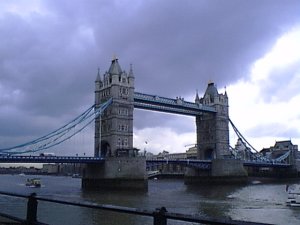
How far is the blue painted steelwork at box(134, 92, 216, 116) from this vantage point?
69875mm

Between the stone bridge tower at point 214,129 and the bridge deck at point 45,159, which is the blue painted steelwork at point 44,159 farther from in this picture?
the stone bridge tower at point 214,129

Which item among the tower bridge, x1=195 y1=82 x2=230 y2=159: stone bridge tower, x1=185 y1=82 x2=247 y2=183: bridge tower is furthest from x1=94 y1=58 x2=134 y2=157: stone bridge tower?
x1=195 y1=82 x2=230 y2=159: stone bridge tower

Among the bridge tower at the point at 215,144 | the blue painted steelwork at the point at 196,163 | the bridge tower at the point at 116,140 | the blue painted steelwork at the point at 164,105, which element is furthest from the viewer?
the bridge tower at the point at 215,144

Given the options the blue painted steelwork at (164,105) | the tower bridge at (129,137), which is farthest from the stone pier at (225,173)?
the blue painted steelwork at (164,105)

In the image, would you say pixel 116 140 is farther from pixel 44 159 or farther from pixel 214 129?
pixel 214 129

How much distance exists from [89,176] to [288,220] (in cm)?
4068

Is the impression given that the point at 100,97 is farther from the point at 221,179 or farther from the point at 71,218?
the point at 71,218

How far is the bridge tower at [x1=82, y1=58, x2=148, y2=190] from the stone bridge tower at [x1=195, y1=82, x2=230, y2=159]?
2689cm

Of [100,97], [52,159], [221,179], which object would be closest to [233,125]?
[221,179]

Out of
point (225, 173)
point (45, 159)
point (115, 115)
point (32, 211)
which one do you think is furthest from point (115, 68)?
point (32, 211)

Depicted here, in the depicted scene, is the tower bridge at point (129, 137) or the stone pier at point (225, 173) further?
the stone pier at point (225, 173)

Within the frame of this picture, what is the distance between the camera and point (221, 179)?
74500 millimetres

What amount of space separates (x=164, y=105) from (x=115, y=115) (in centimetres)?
1326

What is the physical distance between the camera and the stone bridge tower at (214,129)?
281ft
